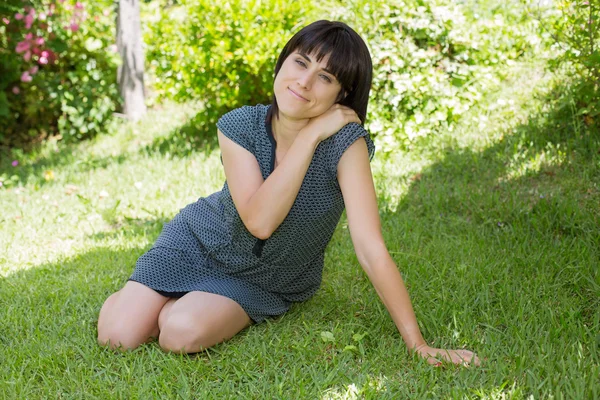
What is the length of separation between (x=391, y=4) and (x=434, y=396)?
3136 mm

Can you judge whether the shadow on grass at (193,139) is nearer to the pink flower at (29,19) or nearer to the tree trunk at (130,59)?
the tree trunk at (130,59)

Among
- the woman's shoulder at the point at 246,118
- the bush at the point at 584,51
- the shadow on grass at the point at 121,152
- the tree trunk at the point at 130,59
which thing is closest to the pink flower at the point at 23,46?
the tree trunk at the point at 130,59

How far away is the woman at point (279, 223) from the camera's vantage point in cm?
237

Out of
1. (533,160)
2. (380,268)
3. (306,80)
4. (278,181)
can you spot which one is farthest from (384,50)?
(380,268)

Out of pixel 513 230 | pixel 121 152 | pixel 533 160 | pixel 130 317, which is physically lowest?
pixel 121 152

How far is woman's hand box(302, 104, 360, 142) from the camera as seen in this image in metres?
2.43

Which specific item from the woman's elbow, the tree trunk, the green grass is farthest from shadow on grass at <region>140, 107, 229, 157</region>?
the woman's elbow

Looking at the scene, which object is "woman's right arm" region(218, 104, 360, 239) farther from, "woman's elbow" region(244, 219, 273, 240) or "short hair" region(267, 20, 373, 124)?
"short hair" region(267, 20, 373, 124)

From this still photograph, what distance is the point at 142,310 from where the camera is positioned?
255 cm

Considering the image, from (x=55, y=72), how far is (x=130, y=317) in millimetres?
4591

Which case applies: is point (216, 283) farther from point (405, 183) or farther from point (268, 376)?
point (405, 183)

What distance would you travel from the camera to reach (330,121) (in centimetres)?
244

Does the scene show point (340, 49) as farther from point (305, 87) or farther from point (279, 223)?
point (279, 223)

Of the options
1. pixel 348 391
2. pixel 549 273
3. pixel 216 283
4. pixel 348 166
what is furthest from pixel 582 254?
pixel 216 283
